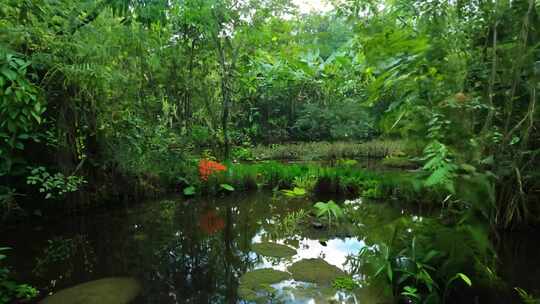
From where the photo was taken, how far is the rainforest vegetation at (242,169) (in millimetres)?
2359

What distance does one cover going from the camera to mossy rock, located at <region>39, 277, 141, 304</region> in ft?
8.52

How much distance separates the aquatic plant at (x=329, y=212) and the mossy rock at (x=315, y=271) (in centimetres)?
102

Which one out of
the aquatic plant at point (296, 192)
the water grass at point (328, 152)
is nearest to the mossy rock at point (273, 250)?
the aquatic plant at point (296, 192)

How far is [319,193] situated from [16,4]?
4.86m

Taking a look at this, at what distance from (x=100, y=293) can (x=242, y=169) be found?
4.12 metres

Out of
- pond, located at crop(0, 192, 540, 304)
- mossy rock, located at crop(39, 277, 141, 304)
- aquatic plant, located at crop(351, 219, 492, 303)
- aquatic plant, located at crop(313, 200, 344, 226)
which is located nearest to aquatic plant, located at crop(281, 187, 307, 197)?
pond, located at crop(0, 192, 540, 304)

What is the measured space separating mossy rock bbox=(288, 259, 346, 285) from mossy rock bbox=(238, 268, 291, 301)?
0.40ft

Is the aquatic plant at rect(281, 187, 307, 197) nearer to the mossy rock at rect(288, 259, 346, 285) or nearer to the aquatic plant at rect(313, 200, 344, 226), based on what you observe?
the aquatic plant at rect(313, 200, 344, 226)

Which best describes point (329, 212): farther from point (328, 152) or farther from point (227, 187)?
point (328, 152)

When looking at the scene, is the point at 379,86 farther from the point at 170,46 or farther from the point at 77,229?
the point at 170,46

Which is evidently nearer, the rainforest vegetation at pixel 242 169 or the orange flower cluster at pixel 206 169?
the rainforest vegetation at pixel 242 169

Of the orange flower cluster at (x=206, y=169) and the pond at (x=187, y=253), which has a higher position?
the orange flower cluster at (x=206, y=169)

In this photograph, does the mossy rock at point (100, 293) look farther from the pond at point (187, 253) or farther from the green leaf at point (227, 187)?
the green leaf at point (227, 187)

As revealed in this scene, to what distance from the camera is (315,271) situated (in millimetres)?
3178
